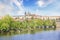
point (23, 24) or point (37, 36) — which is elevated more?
point (23, 24)

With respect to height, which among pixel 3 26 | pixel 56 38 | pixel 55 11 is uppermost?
pixel 55 11

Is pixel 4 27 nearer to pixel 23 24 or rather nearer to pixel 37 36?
pixel 23 24

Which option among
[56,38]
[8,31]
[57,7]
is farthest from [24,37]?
[57,7]

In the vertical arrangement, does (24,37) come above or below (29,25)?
→ below

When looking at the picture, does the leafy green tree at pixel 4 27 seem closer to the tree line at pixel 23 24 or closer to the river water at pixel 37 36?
the tree line at pixel 23 24

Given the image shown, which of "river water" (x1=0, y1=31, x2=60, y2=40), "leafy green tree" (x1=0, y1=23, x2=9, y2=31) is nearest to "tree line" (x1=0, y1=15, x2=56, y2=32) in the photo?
"leafy green tree" (x1=0, y1=23, x2=9, y2=31)

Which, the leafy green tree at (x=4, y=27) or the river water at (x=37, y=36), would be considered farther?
the leafy green tree at (x=4, y=27)

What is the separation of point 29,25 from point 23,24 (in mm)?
178

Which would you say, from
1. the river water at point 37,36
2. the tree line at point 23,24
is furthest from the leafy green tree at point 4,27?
the river water at point 37,36

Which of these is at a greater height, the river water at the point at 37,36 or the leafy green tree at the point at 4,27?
the leafy green tree at the point at 4,27

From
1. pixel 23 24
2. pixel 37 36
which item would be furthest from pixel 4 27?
pixel 37 36

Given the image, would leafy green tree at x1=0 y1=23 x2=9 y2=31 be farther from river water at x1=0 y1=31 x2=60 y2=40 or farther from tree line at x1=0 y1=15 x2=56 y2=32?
river water at x1=0 y1=31 x2=60 y2=40

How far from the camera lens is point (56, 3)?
4.93 meters

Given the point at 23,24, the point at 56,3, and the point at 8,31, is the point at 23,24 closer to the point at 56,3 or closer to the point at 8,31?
the point at 8,31
